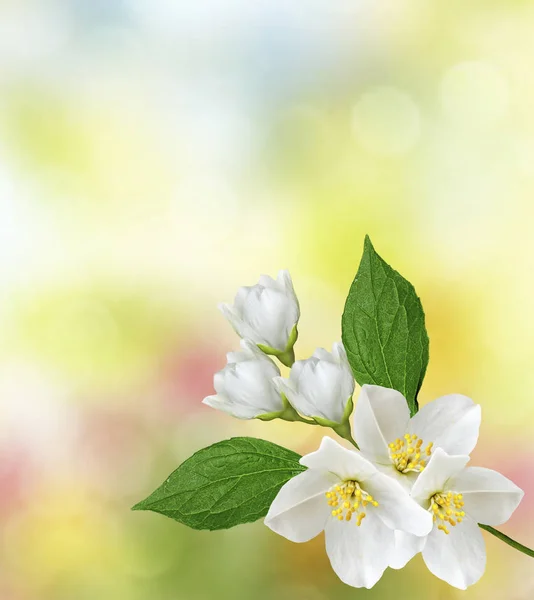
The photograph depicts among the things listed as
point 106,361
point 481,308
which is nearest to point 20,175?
point 106,361

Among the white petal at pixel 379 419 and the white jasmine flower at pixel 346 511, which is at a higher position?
the white petal at pixel 379 419

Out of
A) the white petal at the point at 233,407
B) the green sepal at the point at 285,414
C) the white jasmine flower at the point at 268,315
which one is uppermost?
the white jasmine flower at the point at 268,315

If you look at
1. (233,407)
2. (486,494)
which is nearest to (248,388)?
(233,407)

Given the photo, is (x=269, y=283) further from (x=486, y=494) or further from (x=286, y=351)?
(x=486, y=494)

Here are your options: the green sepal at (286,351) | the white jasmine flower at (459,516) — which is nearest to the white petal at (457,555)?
the white jasmine flower at (459,516)

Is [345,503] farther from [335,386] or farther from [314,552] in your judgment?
[314,552]

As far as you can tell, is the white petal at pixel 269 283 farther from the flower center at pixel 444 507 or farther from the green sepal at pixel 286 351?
the flower center at pixel 444 507
